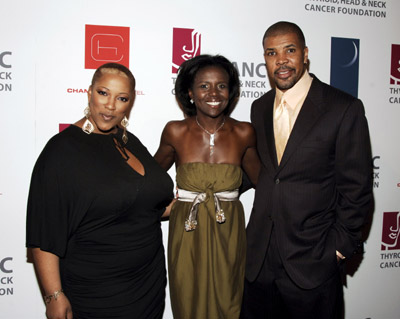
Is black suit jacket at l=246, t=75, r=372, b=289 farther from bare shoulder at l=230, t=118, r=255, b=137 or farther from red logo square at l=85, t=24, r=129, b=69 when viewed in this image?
red logo square at l=85, t=24, r=129, b=69

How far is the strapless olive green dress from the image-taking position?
2195mm

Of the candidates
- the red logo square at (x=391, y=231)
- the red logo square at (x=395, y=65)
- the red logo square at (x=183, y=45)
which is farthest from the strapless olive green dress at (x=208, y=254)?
the red logo square at (x=395, y=65)

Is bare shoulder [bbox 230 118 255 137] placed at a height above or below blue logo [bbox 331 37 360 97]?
below

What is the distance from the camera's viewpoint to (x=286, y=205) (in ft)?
6.57

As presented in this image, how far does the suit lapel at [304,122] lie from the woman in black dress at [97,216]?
67cm

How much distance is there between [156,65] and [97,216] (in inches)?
53.6

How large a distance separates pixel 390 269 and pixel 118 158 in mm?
2686

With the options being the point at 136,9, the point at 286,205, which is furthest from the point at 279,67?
the point at 136,9

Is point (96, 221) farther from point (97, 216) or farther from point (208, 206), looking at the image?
point (208, 206)

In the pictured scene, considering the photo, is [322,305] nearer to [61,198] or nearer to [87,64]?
[61,198]

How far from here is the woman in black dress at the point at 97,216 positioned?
1.63m

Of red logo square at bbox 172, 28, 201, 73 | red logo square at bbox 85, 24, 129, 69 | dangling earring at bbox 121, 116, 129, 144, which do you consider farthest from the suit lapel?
red logo square at bbox 85, 24, 129, 69

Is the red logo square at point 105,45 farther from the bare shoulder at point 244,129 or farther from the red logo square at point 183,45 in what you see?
the bare shoulder at point 244,129

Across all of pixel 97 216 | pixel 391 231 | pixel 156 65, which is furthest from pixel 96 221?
pixel 391 231
